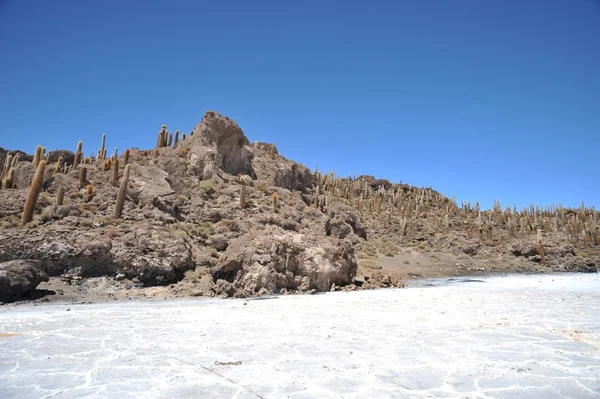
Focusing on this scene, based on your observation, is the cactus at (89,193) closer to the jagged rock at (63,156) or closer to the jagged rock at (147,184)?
the jagged rock at (147,184)

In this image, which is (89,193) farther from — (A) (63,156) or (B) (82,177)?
(A) (63,156)

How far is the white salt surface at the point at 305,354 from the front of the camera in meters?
4.29

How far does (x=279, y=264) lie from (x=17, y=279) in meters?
8.62

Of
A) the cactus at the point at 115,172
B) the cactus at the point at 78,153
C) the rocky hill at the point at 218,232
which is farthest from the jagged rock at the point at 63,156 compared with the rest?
the cactus at the point at 115,172

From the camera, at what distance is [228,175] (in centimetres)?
3334

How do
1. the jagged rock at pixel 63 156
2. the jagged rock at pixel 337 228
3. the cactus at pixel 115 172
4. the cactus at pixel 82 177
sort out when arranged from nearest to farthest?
the cactus at pixel 82 177 → the cactus at pixel 115 172 → the jagged rock at pixel 337 228 → the jagged rock at pixel 63 156

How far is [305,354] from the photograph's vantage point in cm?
578

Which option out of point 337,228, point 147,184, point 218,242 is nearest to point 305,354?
point 218,242

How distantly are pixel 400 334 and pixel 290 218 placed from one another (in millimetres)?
22355

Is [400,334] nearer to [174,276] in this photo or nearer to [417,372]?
[417,372]

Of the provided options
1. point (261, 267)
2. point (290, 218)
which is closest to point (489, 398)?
point (261, 267)

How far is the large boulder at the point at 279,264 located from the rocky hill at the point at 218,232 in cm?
5

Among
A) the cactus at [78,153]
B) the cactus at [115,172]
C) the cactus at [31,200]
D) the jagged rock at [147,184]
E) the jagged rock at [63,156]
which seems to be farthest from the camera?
the jagged rock at [63,156]

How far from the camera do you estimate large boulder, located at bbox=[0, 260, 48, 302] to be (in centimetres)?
1206
